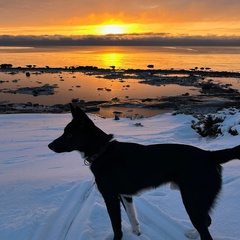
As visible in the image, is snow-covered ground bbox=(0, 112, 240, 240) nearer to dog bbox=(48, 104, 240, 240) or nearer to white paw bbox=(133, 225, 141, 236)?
white paw bbox=(133, 225, 141, 236)

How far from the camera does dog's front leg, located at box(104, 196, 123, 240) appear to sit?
11.9ft

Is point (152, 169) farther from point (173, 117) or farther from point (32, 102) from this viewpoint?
point (32, 102)

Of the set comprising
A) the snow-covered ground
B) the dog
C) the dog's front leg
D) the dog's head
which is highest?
the dog's head

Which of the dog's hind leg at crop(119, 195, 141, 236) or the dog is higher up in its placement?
the dog

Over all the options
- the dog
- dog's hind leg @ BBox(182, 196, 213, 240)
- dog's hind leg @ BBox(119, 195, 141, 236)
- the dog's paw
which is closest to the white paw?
dog's hind leg @ BBox(119, 195, 141, 236)

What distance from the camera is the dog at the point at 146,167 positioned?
10.7ft

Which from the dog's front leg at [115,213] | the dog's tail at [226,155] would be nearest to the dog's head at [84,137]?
the dog's front leg at [115,213]

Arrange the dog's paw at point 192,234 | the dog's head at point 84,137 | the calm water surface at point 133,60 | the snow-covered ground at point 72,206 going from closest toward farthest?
the dog's head at point 84,137, the dog's paw at point 192,234, the snow-covered ground at point 72,206, the calm water surface at point 133,60

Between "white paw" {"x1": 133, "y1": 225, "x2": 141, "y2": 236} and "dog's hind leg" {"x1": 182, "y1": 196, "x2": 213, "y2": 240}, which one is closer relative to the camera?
"dog's hind leg" {"x1": 182, "y1": 196, "x2": 213, "y2": 240}

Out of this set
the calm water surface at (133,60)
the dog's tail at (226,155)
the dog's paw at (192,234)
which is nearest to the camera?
the dog's tail at (226,155)

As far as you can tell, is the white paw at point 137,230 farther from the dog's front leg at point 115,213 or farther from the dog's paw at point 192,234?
the dog's paw at point 192,234

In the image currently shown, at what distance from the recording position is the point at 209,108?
2216cm

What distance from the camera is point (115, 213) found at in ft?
12.1

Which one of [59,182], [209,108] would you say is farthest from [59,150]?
[209,108]
